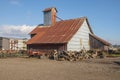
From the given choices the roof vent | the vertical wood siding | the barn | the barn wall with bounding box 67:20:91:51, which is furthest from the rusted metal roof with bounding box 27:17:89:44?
the vertical wood siding

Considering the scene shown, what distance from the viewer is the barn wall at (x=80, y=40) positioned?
3628 centimetres

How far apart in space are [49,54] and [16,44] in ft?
99.4

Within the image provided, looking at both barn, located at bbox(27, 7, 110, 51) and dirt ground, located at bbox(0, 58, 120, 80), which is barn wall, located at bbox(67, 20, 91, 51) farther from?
dirt ground, located at bbox(0, 58, 120, 80)

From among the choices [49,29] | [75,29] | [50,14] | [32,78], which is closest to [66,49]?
[75,29]

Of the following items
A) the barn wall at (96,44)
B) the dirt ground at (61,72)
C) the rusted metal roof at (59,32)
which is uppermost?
the rusted metal roof at (59,32)

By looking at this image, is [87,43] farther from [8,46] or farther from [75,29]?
[8,46]

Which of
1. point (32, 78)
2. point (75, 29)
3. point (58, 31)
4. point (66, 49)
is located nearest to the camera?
point (32, 78)

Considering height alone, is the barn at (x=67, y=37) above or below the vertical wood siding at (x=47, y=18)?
below

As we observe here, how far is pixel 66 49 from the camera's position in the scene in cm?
3512

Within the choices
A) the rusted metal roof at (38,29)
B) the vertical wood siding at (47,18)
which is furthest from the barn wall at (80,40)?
the rusted metal roof at (38,29)

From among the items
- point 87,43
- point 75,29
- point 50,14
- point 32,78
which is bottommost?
point 32,78

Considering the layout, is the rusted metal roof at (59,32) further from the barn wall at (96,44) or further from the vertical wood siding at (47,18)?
the barn wall at (96,44)

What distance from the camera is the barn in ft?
118

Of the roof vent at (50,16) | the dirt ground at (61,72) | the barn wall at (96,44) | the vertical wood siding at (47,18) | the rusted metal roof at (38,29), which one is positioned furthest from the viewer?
the vertical wood siding at (47,18)
